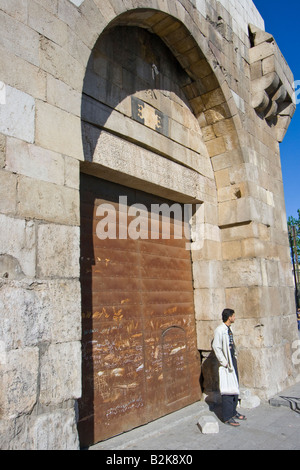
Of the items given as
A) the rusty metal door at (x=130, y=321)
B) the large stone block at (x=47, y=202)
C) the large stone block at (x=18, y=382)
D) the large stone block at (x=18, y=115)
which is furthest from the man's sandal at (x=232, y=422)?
the large stone block at (x=18, y=115)

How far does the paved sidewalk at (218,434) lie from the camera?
368 centimetres

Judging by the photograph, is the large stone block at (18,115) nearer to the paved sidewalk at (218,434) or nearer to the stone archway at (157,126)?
the stone archway at (157,126)

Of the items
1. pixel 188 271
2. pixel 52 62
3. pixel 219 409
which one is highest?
pixel 52 62

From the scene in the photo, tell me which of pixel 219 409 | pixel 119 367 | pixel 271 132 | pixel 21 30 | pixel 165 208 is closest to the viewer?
pixel 21 30

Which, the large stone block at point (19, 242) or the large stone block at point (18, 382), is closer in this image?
the large stone block at point (18, 382)

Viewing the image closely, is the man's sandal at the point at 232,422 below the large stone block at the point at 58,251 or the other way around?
below

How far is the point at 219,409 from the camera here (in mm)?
4945

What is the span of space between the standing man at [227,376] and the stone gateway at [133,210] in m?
0.69

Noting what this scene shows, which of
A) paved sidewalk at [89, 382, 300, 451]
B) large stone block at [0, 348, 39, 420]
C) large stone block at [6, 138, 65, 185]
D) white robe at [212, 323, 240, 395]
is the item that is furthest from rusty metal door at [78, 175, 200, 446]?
large stone block at [0, 348, 39, 420]

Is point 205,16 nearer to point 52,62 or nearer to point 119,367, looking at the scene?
point 52,62

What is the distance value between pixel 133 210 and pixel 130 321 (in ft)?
4.48
